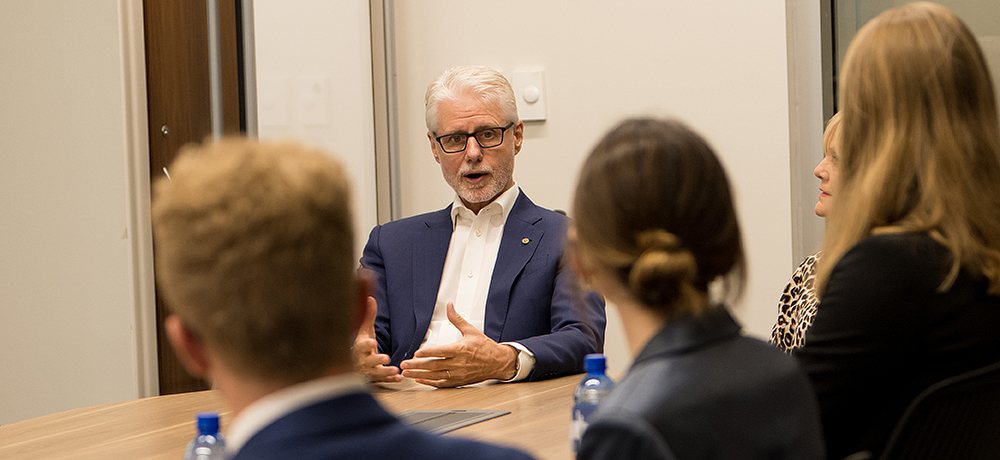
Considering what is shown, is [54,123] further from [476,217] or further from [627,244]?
[627,244]

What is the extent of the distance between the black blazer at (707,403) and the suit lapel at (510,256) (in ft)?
4.98

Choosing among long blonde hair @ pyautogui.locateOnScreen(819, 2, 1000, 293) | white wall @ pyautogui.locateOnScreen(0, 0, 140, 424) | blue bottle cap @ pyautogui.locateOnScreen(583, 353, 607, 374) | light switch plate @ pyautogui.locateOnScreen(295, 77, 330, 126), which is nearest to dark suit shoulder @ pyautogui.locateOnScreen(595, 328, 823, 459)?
long blonde hair @ pyautogui.locateOnScreen(819, 2, 1000, 293)

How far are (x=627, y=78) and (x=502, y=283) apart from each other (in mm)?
1369

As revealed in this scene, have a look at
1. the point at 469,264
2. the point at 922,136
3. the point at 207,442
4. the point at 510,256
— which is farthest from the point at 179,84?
the point at 922,136

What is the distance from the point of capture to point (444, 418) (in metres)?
1.63

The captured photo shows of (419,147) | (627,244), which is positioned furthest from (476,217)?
(627,244)

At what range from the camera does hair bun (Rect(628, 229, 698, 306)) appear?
0.91 m

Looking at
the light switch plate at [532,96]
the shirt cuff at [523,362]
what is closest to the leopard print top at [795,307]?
the shirt cuff at [523,362]

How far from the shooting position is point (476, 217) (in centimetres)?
267

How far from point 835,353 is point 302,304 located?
792 mm

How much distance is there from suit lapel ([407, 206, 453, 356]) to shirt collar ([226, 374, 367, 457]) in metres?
1.83

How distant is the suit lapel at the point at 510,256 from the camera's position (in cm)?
245

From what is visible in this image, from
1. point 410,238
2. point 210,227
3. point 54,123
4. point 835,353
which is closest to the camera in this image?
point 210,227

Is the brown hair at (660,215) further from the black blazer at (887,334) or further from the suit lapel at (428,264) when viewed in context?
the suit lapel at (428,264)
